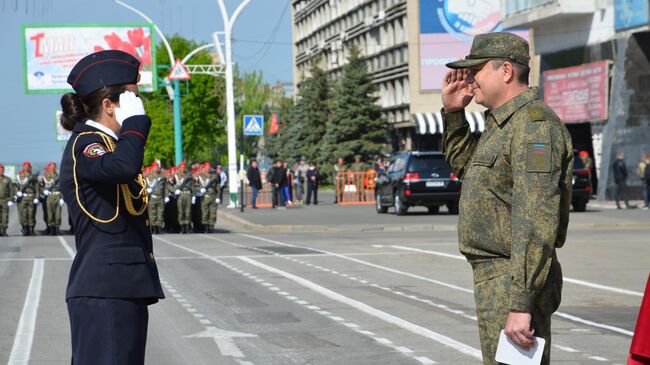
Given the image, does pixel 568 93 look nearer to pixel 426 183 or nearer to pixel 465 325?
pixel 426 183

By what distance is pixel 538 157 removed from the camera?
445cm

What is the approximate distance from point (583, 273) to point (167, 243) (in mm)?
11687

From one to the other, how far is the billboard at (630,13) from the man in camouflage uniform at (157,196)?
654 inches

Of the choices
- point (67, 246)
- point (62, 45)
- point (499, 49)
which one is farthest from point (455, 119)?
point (62, 45)

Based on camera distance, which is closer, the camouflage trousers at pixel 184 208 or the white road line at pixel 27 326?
the white road line at pixel 27 326

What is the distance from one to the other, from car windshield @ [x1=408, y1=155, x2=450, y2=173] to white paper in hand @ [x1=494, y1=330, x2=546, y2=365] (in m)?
30.7

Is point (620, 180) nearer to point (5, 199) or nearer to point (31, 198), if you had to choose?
point (31, 198)

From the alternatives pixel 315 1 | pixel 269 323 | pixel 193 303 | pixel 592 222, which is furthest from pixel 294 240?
pixel 315 1

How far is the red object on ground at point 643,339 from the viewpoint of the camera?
3.52 m

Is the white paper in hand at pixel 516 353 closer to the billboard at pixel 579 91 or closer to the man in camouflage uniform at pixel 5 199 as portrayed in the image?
the man in camouflage uniform at pixel 5 199

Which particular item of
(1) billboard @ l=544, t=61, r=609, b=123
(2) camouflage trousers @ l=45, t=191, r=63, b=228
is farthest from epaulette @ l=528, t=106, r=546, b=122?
(1) billboard @ l=544, t=61, r=609, b=123

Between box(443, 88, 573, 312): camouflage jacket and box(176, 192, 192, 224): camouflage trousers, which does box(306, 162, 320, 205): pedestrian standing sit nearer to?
box(176, 192, 192, 224): camouflage trousers

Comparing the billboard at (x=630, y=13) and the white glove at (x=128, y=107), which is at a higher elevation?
the billboard at (x=630, y=13)

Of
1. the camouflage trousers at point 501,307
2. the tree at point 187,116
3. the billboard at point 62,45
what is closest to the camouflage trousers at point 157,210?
the billboard at point 62,45
